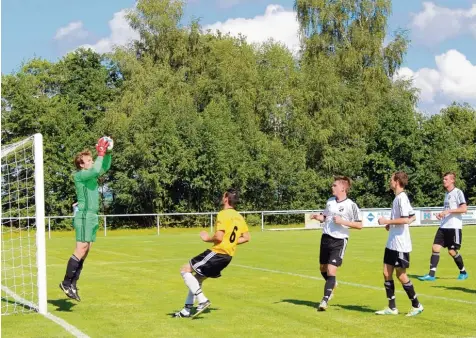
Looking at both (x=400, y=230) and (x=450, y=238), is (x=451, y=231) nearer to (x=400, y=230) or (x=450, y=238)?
(x=450, y=238)

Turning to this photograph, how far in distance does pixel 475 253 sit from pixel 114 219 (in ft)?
101

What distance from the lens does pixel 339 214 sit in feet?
35.0

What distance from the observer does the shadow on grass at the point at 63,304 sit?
435 inches

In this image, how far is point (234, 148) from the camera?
51.9 metres

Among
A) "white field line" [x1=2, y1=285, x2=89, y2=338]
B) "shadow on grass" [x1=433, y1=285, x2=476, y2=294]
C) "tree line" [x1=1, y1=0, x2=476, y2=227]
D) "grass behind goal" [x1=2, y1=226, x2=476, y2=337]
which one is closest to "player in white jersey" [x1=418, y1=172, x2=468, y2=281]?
"grass behind goal" [x1=2, y1=226, x2=476, y2=337]

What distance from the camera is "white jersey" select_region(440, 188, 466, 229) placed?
14.7m

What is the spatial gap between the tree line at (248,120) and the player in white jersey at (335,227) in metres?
39.5

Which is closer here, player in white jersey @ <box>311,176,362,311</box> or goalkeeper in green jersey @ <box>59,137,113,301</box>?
player in white jersey @ <box>311,176,362,311</box>

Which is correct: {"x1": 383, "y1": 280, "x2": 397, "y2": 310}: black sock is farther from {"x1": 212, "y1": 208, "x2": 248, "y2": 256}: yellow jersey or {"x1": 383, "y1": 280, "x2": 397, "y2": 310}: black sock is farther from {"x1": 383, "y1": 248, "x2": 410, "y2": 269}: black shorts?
{"x1": 212, "y1": 208, "x2": 248, "y2": 256}: yellow jersey

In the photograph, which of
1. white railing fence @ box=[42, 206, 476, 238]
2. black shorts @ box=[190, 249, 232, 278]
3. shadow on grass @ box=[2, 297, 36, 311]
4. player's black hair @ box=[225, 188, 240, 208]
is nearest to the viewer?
player's black hair @ box=[225, 188, 240, 208]

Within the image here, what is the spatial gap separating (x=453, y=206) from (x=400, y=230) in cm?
511

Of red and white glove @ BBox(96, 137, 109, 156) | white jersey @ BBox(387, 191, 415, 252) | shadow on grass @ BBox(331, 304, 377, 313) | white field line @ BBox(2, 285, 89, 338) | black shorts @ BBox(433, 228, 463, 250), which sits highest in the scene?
red and white glove @ BBox(96, 137, 109, 156)

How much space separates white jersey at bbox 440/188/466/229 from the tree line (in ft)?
118

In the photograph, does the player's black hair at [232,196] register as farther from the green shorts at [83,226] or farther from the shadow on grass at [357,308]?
the shadow on grass at [357,308]
